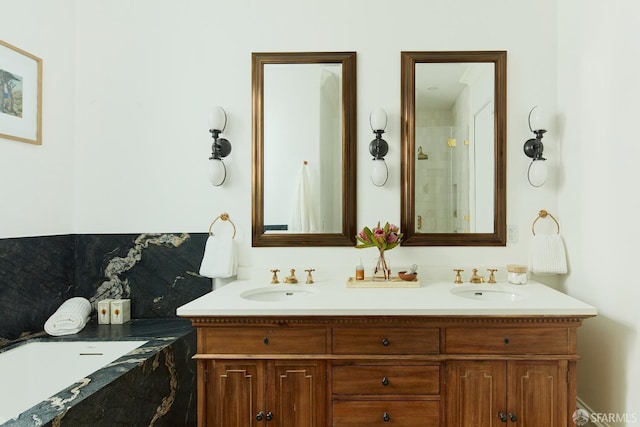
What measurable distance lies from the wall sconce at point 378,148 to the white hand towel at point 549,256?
969mm

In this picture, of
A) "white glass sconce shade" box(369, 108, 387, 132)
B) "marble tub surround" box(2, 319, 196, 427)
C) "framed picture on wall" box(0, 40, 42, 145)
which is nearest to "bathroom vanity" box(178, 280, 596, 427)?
"marble tub surround" box(2, 319, 196, 427)

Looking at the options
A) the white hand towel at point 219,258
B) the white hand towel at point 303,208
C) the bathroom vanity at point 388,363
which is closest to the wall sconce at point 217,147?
the white hand towel at point 219,258

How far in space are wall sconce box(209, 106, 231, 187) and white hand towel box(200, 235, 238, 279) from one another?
353mm

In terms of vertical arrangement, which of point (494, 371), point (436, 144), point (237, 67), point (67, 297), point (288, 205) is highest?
point (237, 67)

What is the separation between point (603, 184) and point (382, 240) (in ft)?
3.68

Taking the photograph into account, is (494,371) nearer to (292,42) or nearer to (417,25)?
(417,25)

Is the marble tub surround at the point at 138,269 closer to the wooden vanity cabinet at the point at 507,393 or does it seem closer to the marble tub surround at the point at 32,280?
the marble tub surround at the point at 32,280

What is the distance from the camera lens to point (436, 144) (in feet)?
7.09

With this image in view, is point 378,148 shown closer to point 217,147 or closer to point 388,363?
point 217,147

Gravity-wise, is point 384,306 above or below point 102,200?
below

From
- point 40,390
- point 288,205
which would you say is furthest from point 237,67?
point 40,390

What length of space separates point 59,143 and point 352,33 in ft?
6.23

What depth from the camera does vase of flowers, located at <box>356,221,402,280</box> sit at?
201 cm

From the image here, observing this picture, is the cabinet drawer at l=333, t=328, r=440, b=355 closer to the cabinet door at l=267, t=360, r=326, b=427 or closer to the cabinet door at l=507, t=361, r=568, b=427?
the cabinet door at l=267, t=360, r=326, b=427
